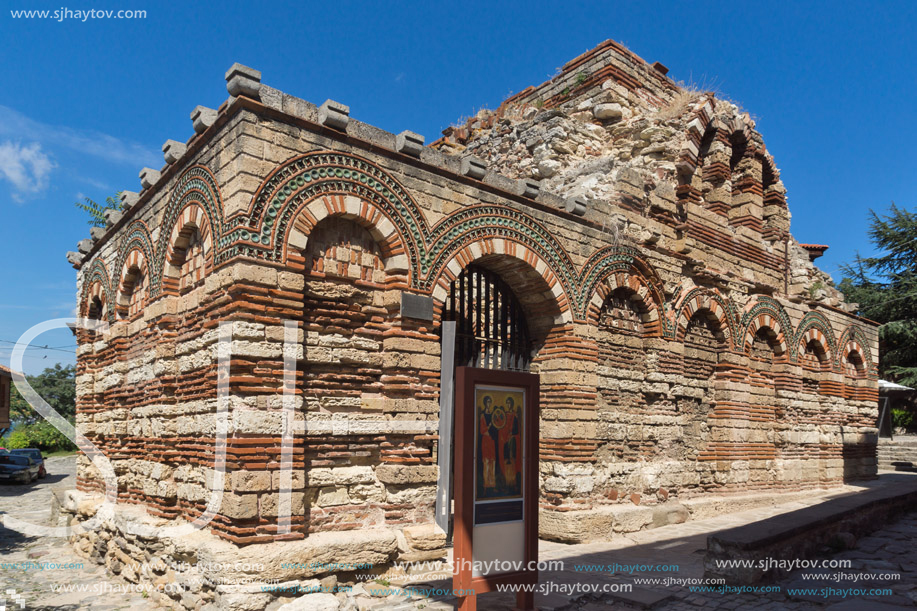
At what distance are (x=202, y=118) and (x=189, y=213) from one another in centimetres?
93

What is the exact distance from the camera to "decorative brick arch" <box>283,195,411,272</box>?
554 centimetres

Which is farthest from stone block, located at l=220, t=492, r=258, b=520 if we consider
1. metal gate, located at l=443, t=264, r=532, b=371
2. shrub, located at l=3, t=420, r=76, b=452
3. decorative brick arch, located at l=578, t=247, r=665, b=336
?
shrub, located at l=3, t=420, r=76, b=452

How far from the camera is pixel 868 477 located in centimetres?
1416

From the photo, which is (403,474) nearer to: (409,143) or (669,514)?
(409,143)

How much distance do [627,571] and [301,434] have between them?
333 centimetres

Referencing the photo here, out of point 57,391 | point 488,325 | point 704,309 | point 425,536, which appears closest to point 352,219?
point 488,325

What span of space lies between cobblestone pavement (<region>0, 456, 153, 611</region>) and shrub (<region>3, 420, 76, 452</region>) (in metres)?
21.1

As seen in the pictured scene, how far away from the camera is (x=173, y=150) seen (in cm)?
672

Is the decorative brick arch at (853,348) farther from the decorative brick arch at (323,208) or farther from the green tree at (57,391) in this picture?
the green tree at (57,391)

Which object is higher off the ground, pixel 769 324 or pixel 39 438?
pixel 769 324

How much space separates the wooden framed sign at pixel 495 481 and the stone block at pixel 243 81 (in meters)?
2.95

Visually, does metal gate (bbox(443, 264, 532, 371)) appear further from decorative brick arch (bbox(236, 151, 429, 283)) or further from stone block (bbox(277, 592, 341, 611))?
stone block (bbox(277, 592, 341, 611))

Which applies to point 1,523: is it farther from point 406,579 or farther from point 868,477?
point 868,477

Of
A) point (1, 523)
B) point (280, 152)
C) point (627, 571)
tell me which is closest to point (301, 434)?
point (280, 152)
